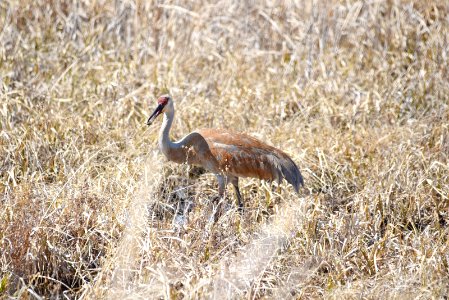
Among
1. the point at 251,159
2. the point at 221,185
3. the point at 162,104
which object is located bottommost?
the point at 221,185

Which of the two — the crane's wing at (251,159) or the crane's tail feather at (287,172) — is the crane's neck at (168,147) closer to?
the crane's wing at (251,159)

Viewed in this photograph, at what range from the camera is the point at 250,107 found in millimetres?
8984

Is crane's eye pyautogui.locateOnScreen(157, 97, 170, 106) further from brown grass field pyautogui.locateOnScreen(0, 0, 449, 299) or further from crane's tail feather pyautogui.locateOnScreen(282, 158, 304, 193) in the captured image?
crane's tail feather pyautogui.locateOnScreen(282, 158, 304, 193)

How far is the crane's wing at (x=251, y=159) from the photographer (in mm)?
7438

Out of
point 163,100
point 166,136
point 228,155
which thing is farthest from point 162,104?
point 228,155

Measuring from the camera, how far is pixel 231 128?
8.66 m

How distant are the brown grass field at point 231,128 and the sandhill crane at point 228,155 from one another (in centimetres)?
24

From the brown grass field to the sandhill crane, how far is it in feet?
0.80

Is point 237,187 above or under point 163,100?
under

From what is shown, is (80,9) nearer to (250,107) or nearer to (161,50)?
(161,50)

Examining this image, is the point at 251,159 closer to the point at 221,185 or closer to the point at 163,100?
the point at 221,185

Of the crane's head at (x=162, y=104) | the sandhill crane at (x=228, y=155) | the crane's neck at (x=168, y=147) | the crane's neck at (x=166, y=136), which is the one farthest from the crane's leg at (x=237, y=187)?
the crane's head at (x=162, y=104)

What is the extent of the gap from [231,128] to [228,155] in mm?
1184

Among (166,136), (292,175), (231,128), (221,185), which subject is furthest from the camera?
(231,128)
